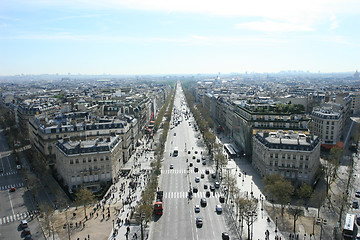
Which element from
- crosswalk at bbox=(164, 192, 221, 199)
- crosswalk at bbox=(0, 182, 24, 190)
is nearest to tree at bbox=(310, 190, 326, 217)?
crosswalk at bbox=(164, 192, 221, 199)

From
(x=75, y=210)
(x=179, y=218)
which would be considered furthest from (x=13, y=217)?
(x=179, y=218)

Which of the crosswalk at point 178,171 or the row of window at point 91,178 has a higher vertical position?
the row of window at point 91,178

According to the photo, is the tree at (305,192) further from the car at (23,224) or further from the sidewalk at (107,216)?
the car at (23,224)

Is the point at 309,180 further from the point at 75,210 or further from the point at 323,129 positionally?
the point at 75,210

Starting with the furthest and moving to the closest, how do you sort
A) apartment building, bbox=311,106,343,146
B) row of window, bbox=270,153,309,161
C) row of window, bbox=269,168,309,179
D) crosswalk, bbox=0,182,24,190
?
apartment building, bbox=311,106,343,146, crosswalk, bbox=0,182,24,190, row of window, bbox=269,168,309,179, row of window, bbox=270,153,309,161

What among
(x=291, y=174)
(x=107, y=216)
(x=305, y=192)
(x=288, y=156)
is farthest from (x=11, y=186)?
(x=291, y=174)

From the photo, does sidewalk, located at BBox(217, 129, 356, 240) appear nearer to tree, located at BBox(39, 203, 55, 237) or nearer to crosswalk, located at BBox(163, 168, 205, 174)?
crosswalk, located at BBox(163, 168, 205, 174)

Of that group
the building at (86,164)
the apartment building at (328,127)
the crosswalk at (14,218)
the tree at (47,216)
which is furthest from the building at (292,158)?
the crosswalk at (14,218)

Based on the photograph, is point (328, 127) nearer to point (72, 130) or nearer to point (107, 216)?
point (107, 216)
